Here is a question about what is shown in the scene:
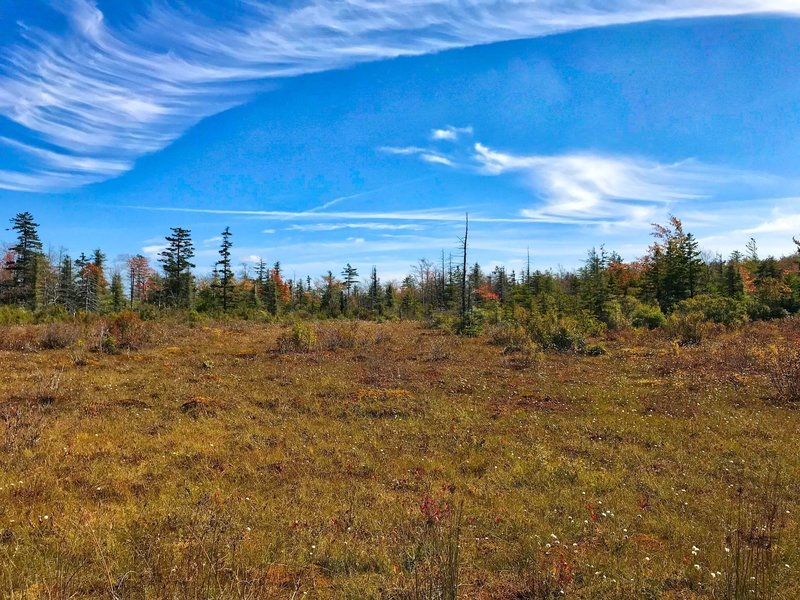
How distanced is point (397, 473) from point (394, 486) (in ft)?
2.03

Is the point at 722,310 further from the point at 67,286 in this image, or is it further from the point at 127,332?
the point at 67,286

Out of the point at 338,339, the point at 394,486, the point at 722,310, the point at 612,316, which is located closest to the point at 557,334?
the point at 612,316

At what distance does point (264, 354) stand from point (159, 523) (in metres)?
18.5

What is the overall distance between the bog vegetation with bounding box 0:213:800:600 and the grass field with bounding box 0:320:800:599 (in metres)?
0.04

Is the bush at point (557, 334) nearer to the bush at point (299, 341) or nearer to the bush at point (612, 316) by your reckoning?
the bush at point (612, 316)

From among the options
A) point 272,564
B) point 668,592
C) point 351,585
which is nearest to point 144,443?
point 272,564

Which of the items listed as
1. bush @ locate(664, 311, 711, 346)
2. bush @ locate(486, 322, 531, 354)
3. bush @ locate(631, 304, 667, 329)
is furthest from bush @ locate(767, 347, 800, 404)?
bush @ locate(631, 304, 667, 329)

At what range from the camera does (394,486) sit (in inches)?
320

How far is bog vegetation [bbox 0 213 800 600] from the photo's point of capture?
5180mm

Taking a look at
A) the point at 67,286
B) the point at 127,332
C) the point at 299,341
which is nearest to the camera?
the point at 127,332

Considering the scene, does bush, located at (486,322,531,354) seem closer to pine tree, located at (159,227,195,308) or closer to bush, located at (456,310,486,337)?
bush, located at (456,310,486,337)

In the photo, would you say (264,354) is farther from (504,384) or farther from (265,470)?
(265,470)

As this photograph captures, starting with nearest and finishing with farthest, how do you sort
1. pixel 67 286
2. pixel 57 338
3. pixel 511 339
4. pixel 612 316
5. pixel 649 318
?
pixel 57 338
pixel 511 339
pixel 649 318
pixel 612 316
pixel 67 286

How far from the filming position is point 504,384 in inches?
668
